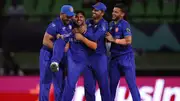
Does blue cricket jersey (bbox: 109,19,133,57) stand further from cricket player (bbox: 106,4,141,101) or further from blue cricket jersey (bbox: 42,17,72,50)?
blue cricket jersey (bbox: 42,17,72,50)

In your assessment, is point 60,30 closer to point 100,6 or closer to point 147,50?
point 100,6

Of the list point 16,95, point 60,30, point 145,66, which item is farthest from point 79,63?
point 145,66

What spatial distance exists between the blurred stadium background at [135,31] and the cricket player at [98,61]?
140 inches

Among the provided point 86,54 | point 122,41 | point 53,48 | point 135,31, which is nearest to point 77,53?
point 86,54

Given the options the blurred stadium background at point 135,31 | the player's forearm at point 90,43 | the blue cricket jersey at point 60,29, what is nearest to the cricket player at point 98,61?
the player's forearm at point 90,43

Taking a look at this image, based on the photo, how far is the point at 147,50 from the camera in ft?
34.7

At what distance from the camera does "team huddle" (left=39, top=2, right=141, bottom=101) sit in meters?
6.63

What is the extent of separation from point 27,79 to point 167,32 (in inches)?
128

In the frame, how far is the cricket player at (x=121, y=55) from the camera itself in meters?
6.98

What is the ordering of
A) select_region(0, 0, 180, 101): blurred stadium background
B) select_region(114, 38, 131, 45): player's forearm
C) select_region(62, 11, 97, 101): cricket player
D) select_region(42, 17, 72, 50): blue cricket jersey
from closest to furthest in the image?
select_region(62, 11, 97, 101): cricket player < select_region(42, 17, 72, 50): blue cricket jersey < select_region(114, 38, 131, 45): player's forearm < select_region(0, 0, 180, 101): blurred stadium background

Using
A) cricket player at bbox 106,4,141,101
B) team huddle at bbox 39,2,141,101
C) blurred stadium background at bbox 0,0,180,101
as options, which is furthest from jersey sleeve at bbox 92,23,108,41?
blurred stadium background at bbox 0,0,180,101

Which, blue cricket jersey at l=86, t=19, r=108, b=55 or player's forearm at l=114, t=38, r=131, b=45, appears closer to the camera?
blue cricket jersey at l=86, t=19, r=108, b=55

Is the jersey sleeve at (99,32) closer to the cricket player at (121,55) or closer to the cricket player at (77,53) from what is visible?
the cricket player at (77,53)

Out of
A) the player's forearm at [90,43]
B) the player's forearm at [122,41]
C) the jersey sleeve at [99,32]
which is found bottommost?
the player's forearm at [122,41]
